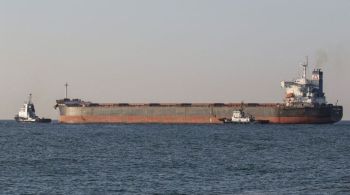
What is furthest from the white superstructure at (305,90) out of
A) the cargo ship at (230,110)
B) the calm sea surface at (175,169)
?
the calm sea surface at (175,169)

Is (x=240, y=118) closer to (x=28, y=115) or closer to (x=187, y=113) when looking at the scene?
(x=187, y=113)

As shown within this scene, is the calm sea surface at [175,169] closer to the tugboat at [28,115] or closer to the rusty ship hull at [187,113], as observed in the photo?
the rusty ship hull at [187,113]

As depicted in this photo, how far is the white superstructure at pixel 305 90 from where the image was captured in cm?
14400

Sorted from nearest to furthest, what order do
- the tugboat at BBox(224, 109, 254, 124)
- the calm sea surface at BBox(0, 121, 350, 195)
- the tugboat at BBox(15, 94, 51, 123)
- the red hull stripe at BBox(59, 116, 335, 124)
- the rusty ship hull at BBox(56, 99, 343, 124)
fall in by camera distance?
the calm sea surface at BBox(0, 121, 350, 195) → the rusty ship hull at BBox(56, 99, 343, 124) → the red hull stripe at BBox(59, 116, 335, 124) → the tugboat at BBox(224, 109, 254, 124) → the tugboat at BBox(15, 94, 51, 123)

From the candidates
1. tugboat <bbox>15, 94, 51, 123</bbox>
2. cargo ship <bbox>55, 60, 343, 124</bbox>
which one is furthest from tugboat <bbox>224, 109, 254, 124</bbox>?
tugboat <bbox>15, 94, 51, 123</bbox>

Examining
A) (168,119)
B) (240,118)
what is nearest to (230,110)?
(240,118)

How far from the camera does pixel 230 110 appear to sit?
486ft

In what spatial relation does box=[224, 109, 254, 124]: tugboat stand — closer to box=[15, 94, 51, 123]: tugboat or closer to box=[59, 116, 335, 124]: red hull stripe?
box=[59, 116, 335, 124]: red hull stripe

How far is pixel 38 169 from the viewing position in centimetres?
5156

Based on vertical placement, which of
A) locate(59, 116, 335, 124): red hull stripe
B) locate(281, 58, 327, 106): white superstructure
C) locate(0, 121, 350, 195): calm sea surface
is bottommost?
locate(0, 121, 350, 195): calm sea surface

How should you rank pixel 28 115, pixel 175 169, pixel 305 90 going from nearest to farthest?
pixel 175 169 → pixel 305 90 → pixel 28 115

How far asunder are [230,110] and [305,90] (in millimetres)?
14100

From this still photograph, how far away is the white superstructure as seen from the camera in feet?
472

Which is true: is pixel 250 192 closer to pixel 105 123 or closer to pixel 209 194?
pixel 209 194
